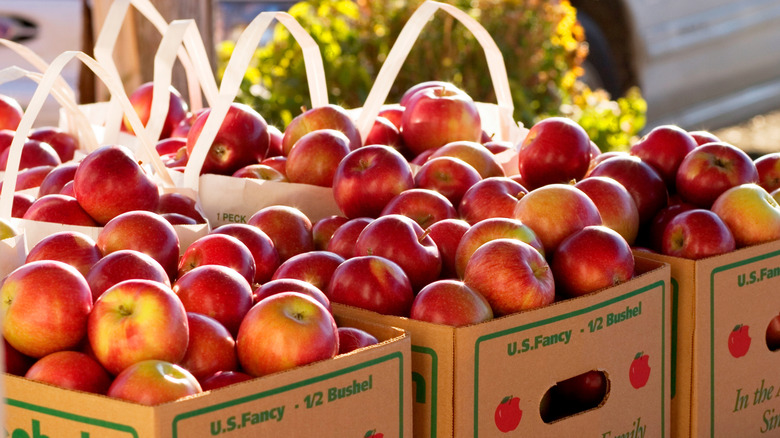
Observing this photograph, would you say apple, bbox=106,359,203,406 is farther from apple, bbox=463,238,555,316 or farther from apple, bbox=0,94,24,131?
apple, bbox=0,94,24,131

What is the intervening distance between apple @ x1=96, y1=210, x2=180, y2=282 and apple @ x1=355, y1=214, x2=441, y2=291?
12.8 inches

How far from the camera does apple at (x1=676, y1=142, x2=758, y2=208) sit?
2111 millimetres

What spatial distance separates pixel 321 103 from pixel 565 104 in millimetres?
2387

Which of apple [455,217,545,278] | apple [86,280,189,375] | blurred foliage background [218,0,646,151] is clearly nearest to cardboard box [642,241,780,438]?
apple [455,217,545,278]

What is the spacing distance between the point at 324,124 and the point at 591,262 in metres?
0.91

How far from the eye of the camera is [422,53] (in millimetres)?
4605

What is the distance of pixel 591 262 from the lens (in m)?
1.73

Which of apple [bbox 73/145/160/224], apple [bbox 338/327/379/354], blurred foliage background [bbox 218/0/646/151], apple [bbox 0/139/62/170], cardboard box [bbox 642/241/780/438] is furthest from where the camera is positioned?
blurred foliage background [bbox 218/0/646/151]

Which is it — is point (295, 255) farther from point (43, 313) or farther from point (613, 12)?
point (613, 12)

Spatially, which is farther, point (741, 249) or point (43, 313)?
point (741, 249)

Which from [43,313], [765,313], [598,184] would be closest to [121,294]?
[43,313]

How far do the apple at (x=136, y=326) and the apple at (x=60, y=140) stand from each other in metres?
1.38

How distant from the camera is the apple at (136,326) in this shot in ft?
4.45

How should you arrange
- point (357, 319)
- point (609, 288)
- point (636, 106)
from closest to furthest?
point (357, 319) < point (609, 288) < point (636, 106)
